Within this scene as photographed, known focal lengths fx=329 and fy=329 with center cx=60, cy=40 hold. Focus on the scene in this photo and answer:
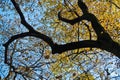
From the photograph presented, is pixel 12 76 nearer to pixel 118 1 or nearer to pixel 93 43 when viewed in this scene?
pixel 93 43

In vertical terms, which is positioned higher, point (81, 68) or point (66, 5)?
point (66, 5)

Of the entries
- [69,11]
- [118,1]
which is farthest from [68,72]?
[118,1]

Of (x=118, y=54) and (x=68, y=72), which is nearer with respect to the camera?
(x=118, y=54)

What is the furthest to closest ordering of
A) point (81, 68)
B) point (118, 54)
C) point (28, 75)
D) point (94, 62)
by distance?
point (94, 62) → point (81, 68) → point (28, 75) → point (118, 54)

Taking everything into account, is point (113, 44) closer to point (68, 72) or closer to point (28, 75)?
point (28, 75)

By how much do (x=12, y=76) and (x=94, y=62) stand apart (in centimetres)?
439

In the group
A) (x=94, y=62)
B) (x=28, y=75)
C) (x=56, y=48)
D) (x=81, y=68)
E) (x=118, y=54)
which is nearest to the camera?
(x=118, y=54)

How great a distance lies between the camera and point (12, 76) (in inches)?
524

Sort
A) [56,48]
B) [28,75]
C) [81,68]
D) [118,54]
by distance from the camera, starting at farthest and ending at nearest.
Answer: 1. [81,68]
2. [28,75]
3. [56,48]
4. [118,54]

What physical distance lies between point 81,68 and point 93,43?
10.8ft

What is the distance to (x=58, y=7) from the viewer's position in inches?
631

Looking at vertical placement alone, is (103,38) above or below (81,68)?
above

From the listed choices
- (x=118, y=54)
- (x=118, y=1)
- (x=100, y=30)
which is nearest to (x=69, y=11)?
(x=118, y=1)

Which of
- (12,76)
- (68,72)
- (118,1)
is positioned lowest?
(68,72)
